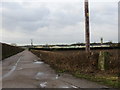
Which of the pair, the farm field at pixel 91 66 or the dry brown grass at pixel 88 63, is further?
the dry brown grass at pixel 88 63

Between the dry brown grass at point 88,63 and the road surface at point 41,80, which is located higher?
the dry brown grass at point 88,63

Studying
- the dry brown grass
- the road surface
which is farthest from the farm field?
the road surface

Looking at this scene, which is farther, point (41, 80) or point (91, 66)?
point (91, 66)

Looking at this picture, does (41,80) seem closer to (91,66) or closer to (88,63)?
(91,66)

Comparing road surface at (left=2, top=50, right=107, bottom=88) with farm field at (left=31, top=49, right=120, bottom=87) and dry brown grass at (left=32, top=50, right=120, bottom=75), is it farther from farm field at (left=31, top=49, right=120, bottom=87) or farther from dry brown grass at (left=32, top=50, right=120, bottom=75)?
dry brown grass at (left=32, top=50, right=120, bottom=75)

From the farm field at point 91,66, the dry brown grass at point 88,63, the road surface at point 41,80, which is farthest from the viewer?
the dry brown grass at point 88,63

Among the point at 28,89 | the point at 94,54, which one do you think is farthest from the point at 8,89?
the point at 94,54

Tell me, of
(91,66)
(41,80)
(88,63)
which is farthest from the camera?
(88,63)

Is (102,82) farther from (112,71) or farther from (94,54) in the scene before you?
(94,54)

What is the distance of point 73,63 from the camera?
18.2 meters

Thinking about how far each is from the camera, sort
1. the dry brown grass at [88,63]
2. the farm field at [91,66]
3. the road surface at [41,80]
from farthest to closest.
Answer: the dry brown grass at [88,63]
the farm field at [91,66]
the road surface at [41,80]

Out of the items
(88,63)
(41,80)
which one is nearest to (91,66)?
(88,63)

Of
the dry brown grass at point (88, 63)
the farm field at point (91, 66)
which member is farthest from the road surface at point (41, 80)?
the dry brown grass at point (88, 63)

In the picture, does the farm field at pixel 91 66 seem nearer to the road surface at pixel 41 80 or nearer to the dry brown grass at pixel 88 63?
the dry brown grass at pixel 88 63
